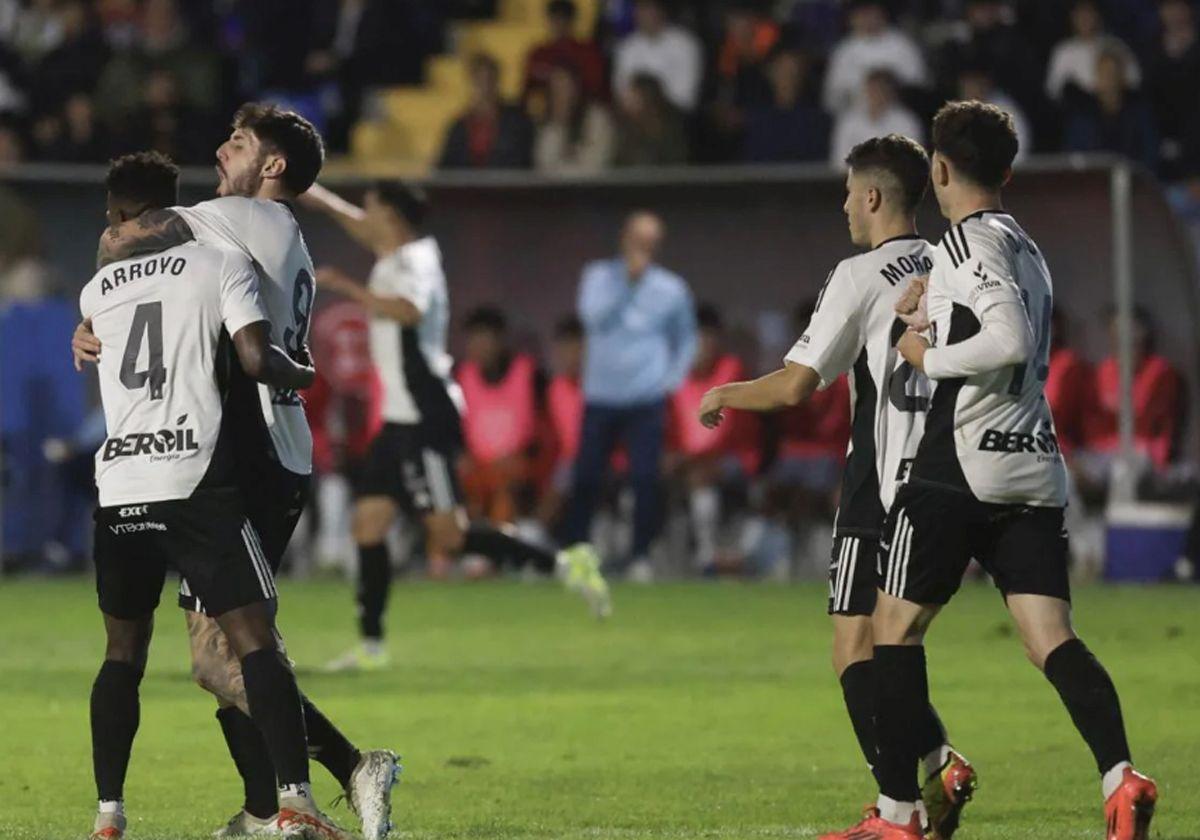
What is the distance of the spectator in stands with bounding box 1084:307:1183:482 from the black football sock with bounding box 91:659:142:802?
38.8 feet

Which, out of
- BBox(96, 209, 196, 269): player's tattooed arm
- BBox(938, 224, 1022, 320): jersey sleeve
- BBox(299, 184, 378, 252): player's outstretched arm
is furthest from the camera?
BBox(299, 184, 378, 252): player's outstretched arm

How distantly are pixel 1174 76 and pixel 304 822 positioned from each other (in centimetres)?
1410

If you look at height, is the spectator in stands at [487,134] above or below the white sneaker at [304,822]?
above

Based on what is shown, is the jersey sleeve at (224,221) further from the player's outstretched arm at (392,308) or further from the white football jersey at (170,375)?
the player's outstretched arm at (392,308)

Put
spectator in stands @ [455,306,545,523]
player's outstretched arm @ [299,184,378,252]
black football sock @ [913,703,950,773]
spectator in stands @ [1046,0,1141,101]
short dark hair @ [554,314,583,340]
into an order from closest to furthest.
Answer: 1. black football sock @ [913,703,950,773]
2. player's outstretched arm @ [299,184,378,252]
3. spectator in stands @ [455,306,545,523]
4. short dark hair @ [554,314,583,340]
5. spectator in stands @ [1046,0,1141,101]

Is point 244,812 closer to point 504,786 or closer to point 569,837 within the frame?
point 569,837

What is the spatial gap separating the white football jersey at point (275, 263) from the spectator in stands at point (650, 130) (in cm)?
1229

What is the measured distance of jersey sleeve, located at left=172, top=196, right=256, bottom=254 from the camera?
7371 mm

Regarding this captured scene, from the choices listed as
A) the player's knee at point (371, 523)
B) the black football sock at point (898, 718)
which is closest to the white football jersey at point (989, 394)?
the black football sock at point (898, 718)

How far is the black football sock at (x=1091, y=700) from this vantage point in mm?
6891

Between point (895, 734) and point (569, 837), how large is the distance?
111 cm

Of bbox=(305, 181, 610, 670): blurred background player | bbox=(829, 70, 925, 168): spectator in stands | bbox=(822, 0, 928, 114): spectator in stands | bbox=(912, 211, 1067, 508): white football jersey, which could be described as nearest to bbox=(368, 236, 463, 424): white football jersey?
bbox=(305, 181, 610, 670): blurred background player

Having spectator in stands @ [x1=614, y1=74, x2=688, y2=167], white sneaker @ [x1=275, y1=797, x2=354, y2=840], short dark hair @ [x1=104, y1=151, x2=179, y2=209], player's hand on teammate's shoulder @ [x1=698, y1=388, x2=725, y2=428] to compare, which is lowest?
white sneaker @ [x1=275, y1=797, x2=354, y2=840]

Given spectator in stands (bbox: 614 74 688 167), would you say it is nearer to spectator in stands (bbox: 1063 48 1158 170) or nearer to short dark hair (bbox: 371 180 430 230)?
spectator in stands (bbox: 1063 48 1158 170)
